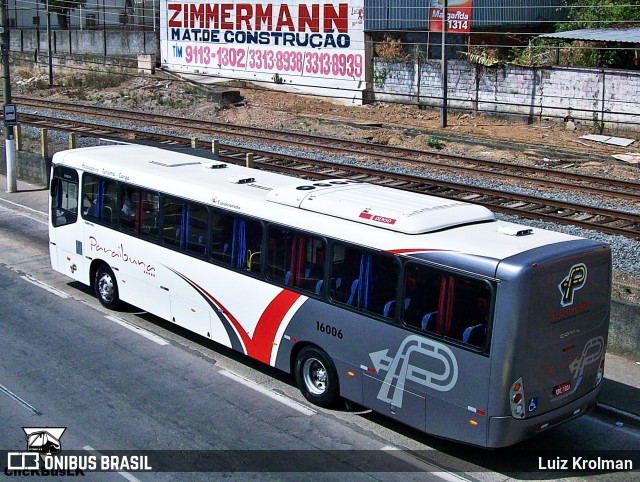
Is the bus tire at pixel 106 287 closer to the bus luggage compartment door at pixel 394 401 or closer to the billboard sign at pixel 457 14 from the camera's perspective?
the bus luggage compartment door at pixel 394 401

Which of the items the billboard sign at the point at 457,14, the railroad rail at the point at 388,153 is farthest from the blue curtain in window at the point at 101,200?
the billboard sign at the point at 457,14

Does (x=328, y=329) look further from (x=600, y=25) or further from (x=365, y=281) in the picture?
A: (x=600, y=25)

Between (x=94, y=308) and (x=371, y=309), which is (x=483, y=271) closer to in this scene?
(x=371, y=309)

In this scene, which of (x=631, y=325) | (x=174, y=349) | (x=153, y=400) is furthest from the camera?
(x=174, y=349)

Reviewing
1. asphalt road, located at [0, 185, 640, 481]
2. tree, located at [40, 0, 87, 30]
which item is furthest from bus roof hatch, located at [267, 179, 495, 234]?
tree, located at [40, 0, 87, 30]

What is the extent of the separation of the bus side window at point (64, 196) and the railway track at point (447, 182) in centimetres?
736

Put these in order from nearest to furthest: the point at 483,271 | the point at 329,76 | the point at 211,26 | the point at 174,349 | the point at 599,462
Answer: the point at 483,271
the point at 599,462
the point at 174,349
the point at 329,76
the point at 211,26

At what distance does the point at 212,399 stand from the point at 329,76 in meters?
31.2

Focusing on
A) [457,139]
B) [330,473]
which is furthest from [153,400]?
[457,139]

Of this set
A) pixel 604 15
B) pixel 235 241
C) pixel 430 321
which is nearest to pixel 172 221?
pixel 235 241

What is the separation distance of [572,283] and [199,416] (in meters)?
4.75

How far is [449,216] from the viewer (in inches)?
404

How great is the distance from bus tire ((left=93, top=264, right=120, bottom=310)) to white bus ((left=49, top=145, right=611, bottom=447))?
54cm

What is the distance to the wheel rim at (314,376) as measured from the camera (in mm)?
11211
